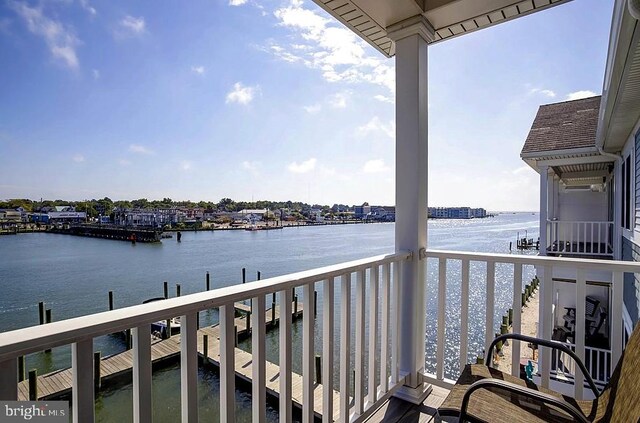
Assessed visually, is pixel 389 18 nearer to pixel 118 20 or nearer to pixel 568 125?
pixel 118 20

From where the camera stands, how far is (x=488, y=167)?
49.5ft

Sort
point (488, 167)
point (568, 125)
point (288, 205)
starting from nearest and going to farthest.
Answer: point (568, 125) < point (488, 167) < point (288, 205)

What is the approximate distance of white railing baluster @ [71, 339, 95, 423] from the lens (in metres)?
0.77

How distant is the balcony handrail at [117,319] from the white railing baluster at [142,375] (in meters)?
0.06

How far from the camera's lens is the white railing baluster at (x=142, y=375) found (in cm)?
89

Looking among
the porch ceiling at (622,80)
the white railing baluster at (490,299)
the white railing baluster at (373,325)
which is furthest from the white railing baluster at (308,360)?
the porch ceiling at (622,80)

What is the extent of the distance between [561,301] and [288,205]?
66.5ft

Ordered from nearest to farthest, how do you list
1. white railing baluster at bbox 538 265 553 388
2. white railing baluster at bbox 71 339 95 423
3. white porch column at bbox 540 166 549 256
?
white railing baluster at bbox 71 339 95 423 → white railing baluster at bbox 538 265 553 388 → white porch column at bbox 540 166 549 256

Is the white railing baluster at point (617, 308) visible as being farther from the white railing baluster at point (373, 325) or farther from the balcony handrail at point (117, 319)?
the balcony handrail at point (117, 319)

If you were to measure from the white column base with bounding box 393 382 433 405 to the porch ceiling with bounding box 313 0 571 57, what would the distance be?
2.48m

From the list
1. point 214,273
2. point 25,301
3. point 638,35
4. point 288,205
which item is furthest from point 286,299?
point 288,205

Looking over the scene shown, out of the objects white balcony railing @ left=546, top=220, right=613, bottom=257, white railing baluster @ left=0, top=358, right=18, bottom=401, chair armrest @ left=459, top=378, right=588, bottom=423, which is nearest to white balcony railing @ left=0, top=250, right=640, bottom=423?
white railing baluster @ left=0, top=358, right=18, bottom=401

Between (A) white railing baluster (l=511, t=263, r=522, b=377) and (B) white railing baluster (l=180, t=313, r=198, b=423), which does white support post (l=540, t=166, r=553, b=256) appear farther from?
(B) white railing baluster (l=180, t=313, r=198, b=423)

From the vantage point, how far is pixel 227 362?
3.67ft
